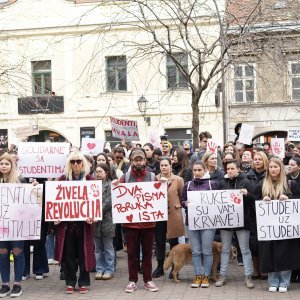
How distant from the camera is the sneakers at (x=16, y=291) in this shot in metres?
7.71

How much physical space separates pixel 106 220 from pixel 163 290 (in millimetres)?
1281

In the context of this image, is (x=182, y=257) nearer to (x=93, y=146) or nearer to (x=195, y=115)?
(x=93, y=146)

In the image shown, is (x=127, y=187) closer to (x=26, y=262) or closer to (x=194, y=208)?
(x=194, y=208)

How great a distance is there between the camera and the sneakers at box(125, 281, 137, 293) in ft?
25.8

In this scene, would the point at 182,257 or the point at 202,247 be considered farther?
the point at 182,257

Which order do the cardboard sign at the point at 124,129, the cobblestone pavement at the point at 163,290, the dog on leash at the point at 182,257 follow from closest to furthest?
1. the cobblestone pavement at the point at 163,290
2. the dog on leash at the point at 182,257
3. the cardboard sign at the point at 124,129

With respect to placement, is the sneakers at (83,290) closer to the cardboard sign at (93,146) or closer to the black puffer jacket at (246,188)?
the black puffer jacket at (246,188)

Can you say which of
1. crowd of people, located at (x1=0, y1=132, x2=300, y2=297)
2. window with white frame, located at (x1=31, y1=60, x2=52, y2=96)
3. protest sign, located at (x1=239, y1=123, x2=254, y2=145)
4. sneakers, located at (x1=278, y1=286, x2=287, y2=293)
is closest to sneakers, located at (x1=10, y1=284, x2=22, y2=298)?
crowd of people, located at (x1=0, y1=132, x2=300, y2=297)

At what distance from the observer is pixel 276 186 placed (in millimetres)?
7762

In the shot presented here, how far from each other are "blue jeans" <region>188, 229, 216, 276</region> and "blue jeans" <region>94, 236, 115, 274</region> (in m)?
1.29

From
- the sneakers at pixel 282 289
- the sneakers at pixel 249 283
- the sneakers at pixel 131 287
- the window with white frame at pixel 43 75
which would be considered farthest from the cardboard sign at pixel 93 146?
the window with white frame at pixel 43 75

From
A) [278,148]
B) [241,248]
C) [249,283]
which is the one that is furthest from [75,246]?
[278,148]

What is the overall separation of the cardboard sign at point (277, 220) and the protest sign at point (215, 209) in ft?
0.95

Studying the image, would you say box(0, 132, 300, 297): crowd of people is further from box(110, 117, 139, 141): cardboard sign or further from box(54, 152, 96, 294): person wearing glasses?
box(110, 117, 139, 141): cardboard sign
